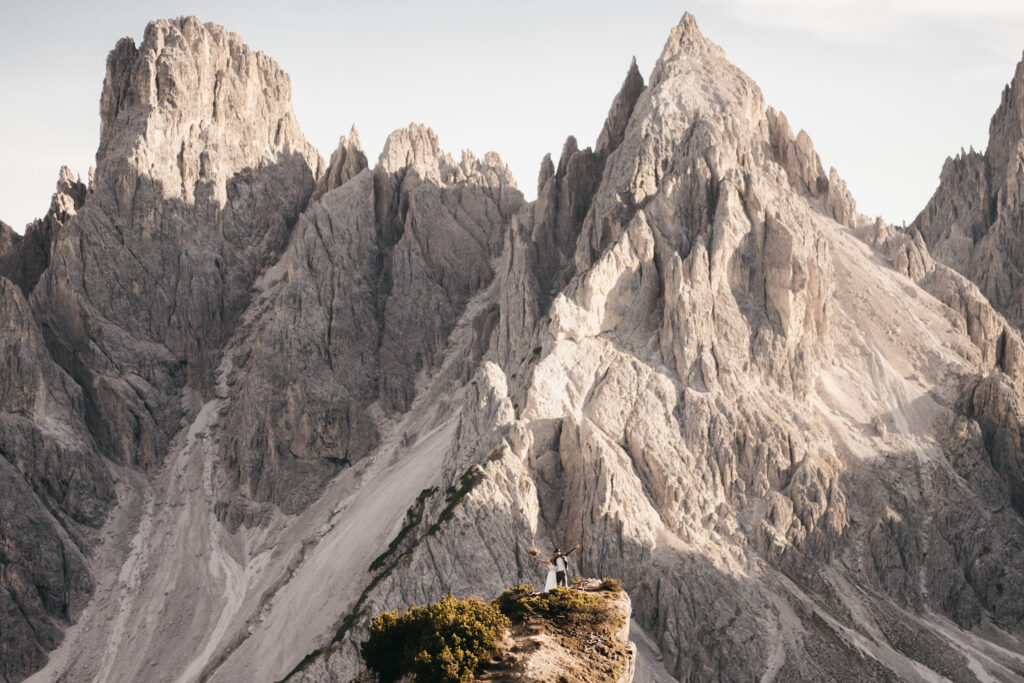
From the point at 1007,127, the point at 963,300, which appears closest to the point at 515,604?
the point at 963,300

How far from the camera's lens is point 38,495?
440 feet

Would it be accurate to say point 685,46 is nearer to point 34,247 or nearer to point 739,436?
point 739,436

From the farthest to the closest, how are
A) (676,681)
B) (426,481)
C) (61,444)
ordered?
1. (61,444)
2. (426,481)
3. (676,681)

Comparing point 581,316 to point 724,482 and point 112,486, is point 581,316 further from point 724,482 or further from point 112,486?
point 112,486

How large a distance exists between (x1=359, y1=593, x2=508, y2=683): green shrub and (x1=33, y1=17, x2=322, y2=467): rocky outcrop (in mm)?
103794

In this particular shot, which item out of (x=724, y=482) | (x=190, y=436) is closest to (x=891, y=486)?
(x=724, y=482)

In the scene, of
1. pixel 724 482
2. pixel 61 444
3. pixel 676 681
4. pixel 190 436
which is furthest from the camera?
pixel 190 436

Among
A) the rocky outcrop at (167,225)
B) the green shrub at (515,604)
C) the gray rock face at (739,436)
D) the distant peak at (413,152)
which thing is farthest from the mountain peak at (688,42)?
the green shrub at (515,604)

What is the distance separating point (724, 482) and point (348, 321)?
66172 millimetres

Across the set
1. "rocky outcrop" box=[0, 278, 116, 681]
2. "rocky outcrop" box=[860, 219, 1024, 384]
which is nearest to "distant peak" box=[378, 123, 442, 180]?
"rocky outcrop" box=[0, 278, 116, 681]

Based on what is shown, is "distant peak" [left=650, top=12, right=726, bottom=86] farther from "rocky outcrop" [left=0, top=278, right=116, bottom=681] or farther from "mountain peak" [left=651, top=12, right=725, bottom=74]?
"rocky outcrop" [left=0, top=278, right=116, bottom=681]

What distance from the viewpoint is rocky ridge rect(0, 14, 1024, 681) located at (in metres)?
105

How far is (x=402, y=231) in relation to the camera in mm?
171375

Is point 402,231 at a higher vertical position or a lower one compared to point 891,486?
higher
